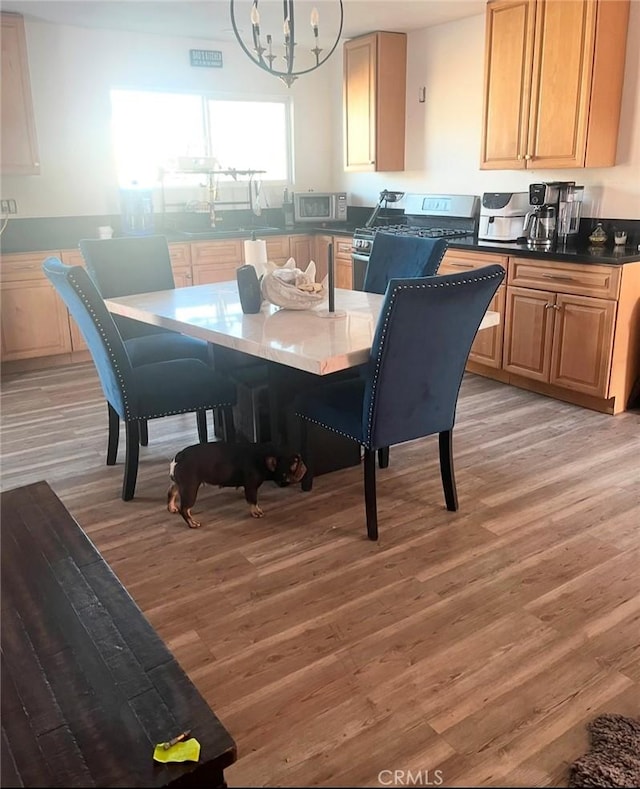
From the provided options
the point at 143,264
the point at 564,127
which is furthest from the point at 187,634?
the point at 564,127

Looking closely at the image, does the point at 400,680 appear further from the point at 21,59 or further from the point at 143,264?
the point at 21,59

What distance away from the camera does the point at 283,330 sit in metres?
2.55

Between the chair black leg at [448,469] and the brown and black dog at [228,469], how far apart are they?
0.57 metres

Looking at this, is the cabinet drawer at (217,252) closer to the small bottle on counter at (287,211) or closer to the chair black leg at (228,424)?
the small bottle on counter at (287,211)

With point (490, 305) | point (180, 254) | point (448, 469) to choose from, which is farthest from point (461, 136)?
point (448, 469)

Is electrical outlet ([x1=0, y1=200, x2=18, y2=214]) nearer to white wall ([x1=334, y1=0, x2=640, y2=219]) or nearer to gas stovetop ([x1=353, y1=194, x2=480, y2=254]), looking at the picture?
gas stovetop ([x1=353, y1=194, x2=480, y2=254])

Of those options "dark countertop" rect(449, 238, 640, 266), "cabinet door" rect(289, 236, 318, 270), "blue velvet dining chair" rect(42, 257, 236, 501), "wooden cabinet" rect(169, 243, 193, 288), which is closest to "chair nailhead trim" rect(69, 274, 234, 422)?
"blue velvet dining chair" rect(42, 257, 236, 501)

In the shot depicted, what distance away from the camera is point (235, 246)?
5379 mm

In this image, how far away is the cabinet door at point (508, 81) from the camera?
399 centimetres

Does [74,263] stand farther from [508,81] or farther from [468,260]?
[508,81]

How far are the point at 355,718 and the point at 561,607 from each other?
31.7 inches

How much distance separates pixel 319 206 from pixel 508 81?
2.08m

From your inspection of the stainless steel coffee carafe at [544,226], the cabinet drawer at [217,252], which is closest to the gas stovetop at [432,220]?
the stainless steel coffee carafe at [544,226]

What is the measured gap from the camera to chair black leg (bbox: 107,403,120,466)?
315cm
